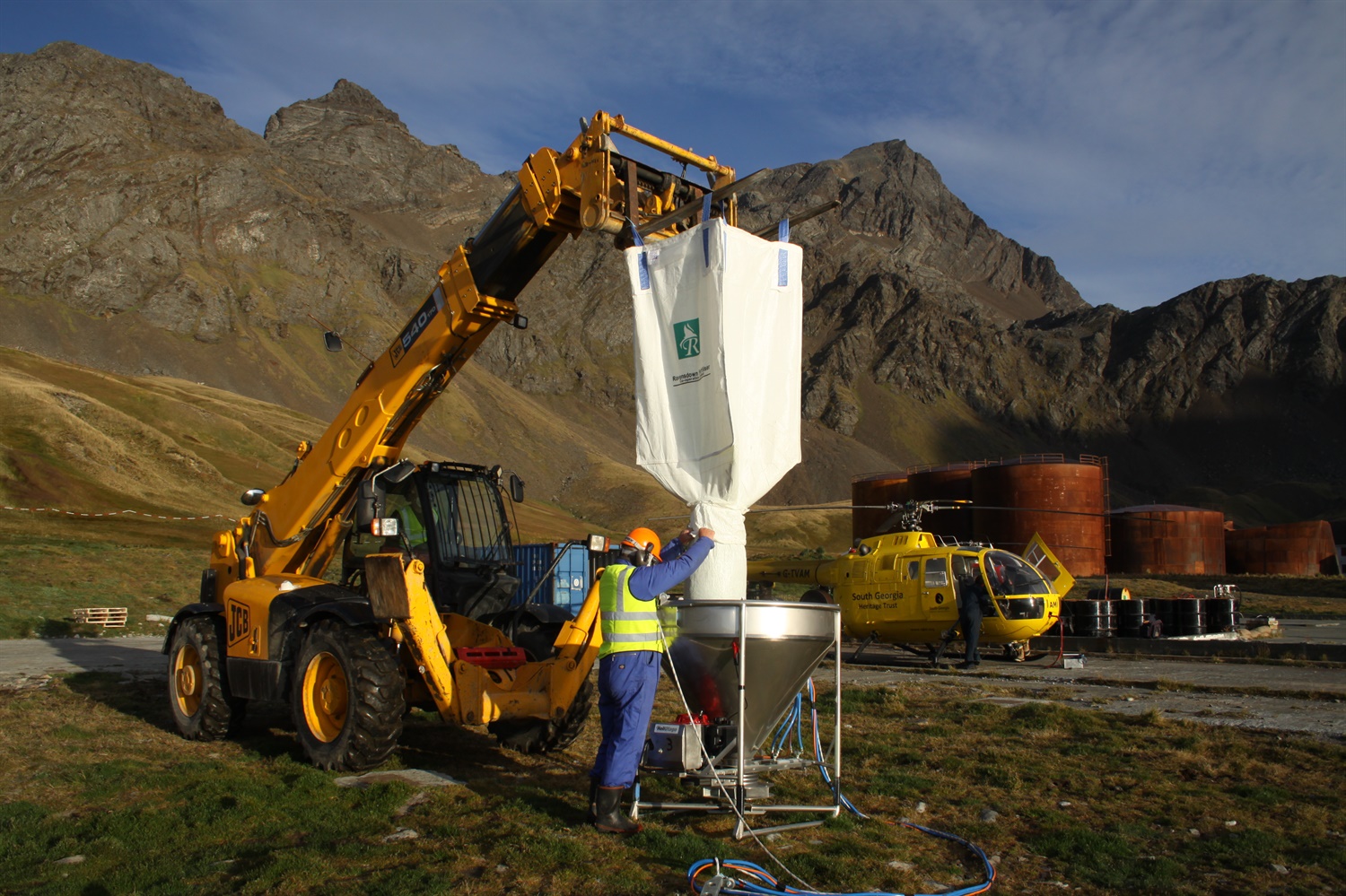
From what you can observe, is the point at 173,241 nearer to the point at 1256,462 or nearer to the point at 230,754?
the point at 230,754

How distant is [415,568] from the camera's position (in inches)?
322

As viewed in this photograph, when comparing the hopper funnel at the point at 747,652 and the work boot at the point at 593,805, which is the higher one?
the hopper funnel at the point at 747,652

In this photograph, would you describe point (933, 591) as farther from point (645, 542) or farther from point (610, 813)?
point (610, 813)

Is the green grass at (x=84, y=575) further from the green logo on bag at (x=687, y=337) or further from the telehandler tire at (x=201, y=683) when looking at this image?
the green logo on bag at (x=687, y=337)

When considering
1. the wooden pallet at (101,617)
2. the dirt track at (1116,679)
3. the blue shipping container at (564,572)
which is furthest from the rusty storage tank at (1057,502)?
the wooden pallet at (101,617)

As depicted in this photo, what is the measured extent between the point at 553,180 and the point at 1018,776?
6386 mm

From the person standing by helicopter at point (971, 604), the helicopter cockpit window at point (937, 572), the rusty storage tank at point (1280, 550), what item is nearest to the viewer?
the person standing by helicopter at point (971, 604)

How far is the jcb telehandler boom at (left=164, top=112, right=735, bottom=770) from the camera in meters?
8.12

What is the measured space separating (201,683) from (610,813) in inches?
225

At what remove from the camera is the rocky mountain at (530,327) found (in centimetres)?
10412

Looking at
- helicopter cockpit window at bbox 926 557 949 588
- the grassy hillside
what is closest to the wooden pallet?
the grassy hillside

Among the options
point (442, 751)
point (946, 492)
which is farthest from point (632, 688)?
point (946, 492)

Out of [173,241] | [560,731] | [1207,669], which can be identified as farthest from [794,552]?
[173,241]

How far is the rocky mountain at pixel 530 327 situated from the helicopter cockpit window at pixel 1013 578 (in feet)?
266
